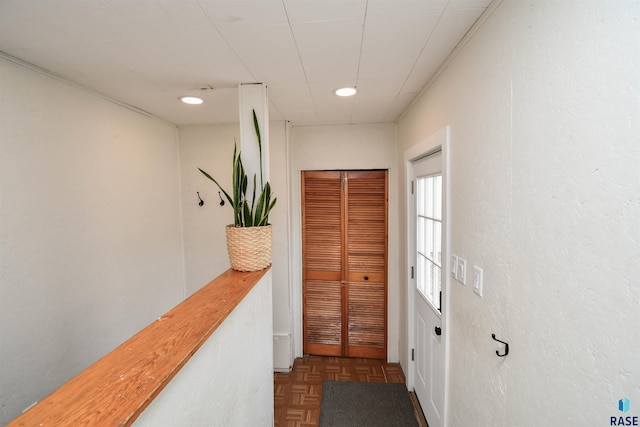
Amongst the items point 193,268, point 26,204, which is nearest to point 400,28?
point 26,204

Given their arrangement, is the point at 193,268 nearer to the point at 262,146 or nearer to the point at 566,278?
the point at 262,146

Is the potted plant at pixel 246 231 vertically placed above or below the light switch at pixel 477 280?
above

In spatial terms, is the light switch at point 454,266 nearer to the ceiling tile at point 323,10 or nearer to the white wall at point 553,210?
the white wall at point 553,210

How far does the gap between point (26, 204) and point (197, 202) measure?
1377mm

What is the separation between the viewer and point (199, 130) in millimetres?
2631

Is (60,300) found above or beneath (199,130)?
beneath

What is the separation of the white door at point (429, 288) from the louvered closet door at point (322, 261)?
2.64ft

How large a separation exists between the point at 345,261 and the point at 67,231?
2093 millimetres

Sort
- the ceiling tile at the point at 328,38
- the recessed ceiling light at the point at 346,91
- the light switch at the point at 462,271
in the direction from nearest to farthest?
the ceiling tile at the point at 328,38
the light switch at the point at 462,271
the recessed ceiling light at the point at 346,91

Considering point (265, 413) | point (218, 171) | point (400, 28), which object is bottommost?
point (265, 413)

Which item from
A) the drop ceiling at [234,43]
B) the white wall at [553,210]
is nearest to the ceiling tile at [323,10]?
the drop ceiling at [234,43]

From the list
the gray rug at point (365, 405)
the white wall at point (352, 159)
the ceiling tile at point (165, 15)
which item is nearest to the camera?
the ceiling tile at point (165, 15)

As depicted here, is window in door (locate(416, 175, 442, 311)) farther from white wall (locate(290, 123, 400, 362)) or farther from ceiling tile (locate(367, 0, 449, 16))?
ceiling tile (locate(367, 0, 449, 16))

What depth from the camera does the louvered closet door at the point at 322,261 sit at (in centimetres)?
272
